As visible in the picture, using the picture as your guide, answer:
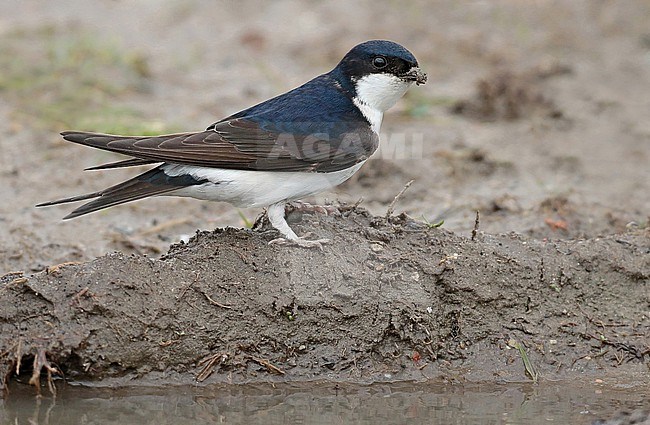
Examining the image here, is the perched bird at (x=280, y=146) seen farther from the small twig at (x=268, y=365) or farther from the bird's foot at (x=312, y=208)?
the small twig at (x=268, y=365)

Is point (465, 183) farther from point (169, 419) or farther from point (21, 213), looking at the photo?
point (169, 419)

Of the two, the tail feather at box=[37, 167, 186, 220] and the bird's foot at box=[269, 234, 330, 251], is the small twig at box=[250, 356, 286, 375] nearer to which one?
the bird's foot at box=[269, 234, 330, 251]

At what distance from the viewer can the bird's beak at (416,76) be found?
521cm

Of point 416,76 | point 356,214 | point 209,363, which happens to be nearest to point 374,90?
point 416,76

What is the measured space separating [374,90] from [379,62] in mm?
136

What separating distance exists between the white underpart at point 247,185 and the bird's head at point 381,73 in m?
0.61

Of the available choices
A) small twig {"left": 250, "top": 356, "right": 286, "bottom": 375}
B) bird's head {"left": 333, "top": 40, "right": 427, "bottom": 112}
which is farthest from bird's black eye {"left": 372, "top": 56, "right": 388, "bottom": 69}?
small twig {"left": 250, "top": 356, "right": 286, "bottom": 375}

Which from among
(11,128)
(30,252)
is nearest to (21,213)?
(30,252)

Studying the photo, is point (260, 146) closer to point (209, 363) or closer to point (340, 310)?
point (340, 310)

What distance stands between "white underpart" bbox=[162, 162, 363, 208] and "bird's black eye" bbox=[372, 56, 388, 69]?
27.9 inches

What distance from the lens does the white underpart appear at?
15.6 feet

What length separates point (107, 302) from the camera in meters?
4.54

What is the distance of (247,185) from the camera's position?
4.81 m

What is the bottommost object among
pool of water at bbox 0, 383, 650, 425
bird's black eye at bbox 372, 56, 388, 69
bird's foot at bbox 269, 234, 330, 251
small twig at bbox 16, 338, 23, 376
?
pool of water at bbox 0, 383, 650, 425
